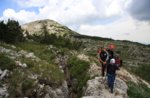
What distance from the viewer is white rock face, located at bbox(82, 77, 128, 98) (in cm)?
2381

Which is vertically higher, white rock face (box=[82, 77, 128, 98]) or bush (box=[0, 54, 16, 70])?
bush (box=[0, 54, 16, 70])

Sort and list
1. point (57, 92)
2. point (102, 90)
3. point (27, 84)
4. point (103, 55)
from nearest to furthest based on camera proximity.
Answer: point (27, 84) < point (102, 90) < point (57, 92) < point (103, 55)

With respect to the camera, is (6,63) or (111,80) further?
(6,63)

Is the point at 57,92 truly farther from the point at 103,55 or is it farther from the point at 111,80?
the point at 103,55

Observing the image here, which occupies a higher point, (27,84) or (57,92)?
(27,84)

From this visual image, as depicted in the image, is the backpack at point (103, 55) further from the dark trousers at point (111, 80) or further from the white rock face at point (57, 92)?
the white rock face at point (57, 92)

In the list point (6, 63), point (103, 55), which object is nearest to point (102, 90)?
point (103, 55)

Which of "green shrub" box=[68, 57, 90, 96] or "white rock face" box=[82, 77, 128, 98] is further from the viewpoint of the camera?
"green shrub" box=[68, 57, 90, 96]

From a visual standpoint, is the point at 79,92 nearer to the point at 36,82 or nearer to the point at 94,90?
the point at 94,90

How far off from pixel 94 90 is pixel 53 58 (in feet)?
48.8

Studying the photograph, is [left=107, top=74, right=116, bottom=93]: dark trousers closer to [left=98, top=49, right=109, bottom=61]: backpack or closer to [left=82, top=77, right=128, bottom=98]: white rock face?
[left=82, top=77, right=128, bottom=98]: white rock face

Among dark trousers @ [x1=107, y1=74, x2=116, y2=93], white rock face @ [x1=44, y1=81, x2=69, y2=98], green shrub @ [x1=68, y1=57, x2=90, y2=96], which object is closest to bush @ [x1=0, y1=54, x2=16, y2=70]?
white rock face @ [x1=44, y1=81, x2=69, y2=98]

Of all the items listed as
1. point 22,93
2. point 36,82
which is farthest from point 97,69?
point 22,93

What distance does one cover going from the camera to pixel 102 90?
79.7 ft
